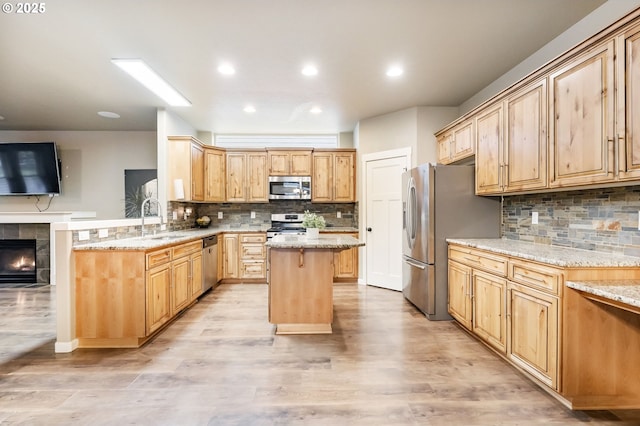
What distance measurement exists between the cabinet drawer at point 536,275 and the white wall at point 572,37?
61.3 inches

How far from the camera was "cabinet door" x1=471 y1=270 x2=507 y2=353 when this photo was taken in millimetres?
2365

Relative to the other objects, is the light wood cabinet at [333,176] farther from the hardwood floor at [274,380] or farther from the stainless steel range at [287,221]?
the hardwood floor at [274,380]

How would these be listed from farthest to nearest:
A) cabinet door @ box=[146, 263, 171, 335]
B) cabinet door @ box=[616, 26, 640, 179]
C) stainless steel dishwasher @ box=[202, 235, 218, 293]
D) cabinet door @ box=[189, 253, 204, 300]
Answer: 1. stainless steel dishwasher @ box=[202, 235, 218, 293]
2. cabinet door @ box=[189, 253, 204, 300]
3. cabinet door @ box=[146, 263, 171, 335]
4. cabinet door @ box=[616, 26, 640, 179]

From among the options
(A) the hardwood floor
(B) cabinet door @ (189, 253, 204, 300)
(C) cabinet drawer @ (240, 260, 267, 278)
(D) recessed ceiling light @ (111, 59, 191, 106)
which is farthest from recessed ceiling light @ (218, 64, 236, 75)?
(C) cabinet drawer @ (240, 260, 267, 278)

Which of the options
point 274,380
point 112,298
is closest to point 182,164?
point 112,298

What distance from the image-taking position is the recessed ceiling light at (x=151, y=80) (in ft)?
9.99

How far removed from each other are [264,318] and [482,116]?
3.30m

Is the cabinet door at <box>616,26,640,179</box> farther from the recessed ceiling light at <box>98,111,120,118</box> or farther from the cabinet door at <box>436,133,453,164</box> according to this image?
the recessed ceiling light at <box>98,111,120,118</box>

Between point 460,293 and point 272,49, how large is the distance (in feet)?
10.1

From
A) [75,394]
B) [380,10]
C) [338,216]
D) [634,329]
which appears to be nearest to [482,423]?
[634,329]

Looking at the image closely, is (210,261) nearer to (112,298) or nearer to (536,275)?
(112,298)

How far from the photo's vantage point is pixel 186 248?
12.0 feet

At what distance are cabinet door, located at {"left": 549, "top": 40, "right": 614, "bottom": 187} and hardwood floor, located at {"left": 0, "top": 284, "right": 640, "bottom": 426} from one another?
5.02 ft

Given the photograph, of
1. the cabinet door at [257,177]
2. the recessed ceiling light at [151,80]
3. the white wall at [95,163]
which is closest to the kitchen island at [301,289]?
the recessed ceiling light at [151,80]
